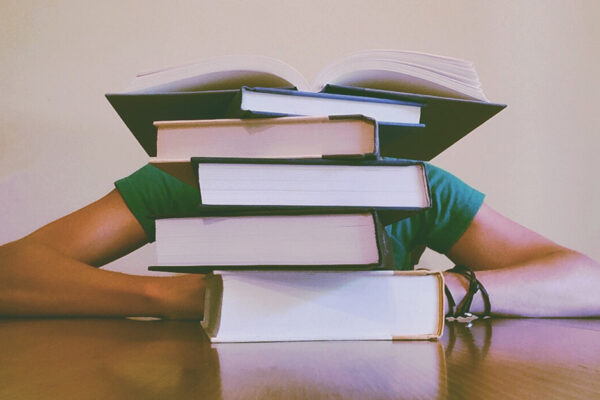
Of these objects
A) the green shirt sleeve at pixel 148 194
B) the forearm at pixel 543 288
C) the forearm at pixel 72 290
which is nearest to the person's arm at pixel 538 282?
the forearm at pixel 543 288

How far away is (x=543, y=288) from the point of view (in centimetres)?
77

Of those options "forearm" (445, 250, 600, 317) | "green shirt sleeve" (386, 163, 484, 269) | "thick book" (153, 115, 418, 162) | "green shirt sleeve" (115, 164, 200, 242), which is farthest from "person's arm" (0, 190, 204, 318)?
"green shirt sleeve" (386, 163, 484, 269)

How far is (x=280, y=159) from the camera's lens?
459 mm

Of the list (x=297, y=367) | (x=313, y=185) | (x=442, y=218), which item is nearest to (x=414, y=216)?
(x=442, y=218)

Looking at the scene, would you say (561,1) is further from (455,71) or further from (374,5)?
(455,71)

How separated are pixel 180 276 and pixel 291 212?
1.16 ft

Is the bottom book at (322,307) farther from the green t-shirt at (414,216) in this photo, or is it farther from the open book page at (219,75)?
the green t-shirt at (414,216)

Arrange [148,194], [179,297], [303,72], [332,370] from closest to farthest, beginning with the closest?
[332,370] < [179,297] < [148,194] < [303,72]

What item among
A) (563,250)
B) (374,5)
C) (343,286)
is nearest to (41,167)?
(374,5)

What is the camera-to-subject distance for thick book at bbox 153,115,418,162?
1.55 feet

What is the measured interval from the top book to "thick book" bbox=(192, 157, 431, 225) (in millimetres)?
104

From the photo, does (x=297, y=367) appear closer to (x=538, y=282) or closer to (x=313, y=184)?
(x=313, y=184)

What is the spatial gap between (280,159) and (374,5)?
111cm

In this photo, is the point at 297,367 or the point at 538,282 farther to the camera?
the point at 538,282
